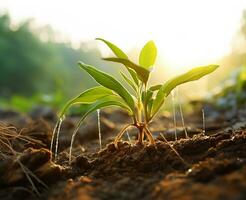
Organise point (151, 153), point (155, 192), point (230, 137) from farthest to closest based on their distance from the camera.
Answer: point (230, 137), point (151, 153), point (155, 192)

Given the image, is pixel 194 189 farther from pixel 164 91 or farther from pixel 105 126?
pixel 105 126

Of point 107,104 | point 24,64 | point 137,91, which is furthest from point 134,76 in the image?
point 24,64

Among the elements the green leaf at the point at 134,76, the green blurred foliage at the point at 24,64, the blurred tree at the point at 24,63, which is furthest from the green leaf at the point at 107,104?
the blurred tree at the point at 24,63

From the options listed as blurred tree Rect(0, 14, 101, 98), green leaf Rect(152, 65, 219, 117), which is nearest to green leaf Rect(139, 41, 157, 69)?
green leaf Rect(152, 65, 219, 117)

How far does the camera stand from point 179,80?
1785 mm

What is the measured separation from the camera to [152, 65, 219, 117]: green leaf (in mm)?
1752

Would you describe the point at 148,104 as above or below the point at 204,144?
above

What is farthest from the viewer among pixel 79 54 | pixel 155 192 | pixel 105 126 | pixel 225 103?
pixel 79 54

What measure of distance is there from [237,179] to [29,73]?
29952 millimetres

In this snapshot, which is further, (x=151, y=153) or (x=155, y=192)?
(x=151, y=153)

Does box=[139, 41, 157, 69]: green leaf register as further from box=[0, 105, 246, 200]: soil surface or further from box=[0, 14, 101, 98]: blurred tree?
box=[0, 14, 101, 98]: blurred tree

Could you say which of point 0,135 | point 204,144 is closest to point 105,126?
point 0,135

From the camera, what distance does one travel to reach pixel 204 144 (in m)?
1.80

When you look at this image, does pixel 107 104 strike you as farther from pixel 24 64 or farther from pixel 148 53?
pixel 24 64
